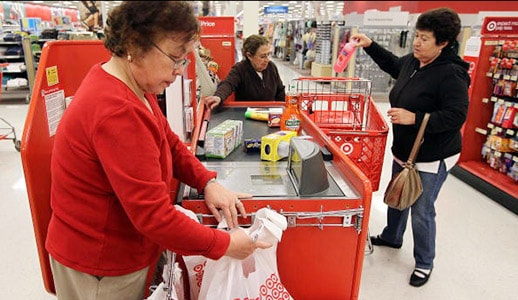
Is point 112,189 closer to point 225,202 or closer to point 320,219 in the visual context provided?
point 225,202

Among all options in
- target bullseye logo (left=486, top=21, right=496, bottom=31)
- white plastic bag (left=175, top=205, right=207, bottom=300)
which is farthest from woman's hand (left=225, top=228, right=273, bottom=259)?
target bullseye logo (left=486, top=21, right=496, bottom=31)

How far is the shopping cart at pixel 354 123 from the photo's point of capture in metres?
2.34

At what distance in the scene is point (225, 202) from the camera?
1.45 metres

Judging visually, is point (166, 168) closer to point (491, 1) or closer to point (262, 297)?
point (262, 297)

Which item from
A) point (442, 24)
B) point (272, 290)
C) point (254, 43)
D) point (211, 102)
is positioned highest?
point (442, 24)

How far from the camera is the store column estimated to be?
11797mm

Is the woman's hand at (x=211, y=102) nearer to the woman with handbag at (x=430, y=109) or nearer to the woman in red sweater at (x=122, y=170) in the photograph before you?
the woman with handbag at (x=430, y=109)

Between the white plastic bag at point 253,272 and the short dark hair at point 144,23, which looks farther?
the white plastic bag at point 253,272

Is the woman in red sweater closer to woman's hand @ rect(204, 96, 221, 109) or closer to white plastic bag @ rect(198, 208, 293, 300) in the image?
white plastic bag @ rect(198, 208, 293, 300)

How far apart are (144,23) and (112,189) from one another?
475mm

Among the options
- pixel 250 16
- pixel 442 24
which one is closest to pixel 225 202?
pixel 442 24

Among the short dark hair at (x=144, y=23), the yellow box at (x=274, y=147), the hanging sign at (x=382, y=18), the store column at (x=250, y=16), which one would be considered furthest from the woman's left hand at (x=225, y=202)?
the store column at (x=250, y=16)

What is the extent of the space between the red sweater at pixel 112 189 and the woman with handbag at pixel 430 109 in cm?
166

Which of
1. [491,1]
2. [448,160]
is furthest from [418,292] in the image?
[491,1]
